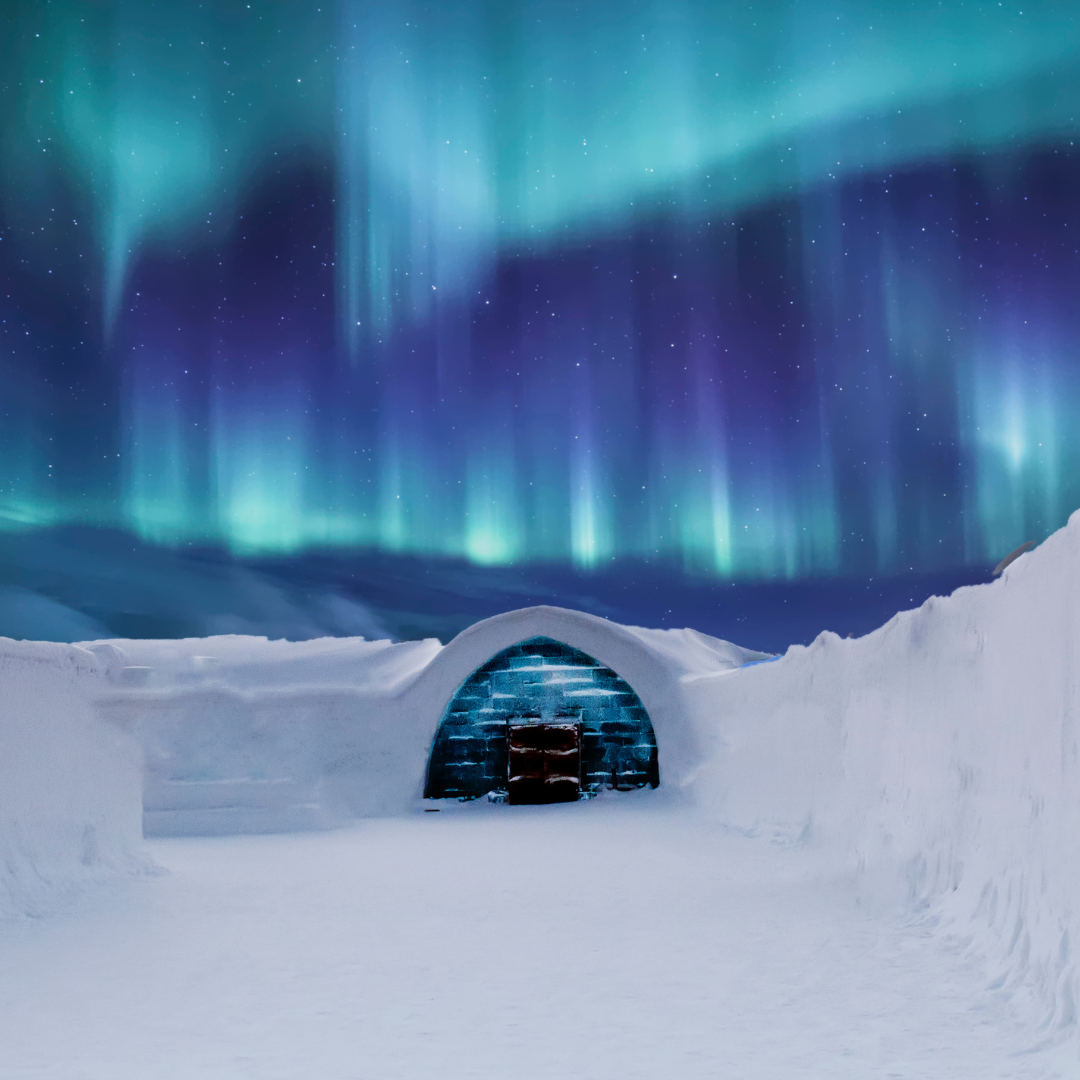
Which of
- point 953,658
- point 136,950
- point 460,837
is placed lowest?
point 460,837

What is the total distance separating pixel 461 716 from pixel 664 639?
352cm

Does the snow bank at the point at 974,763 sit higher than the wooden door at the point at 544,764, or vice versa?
the snow bank at the point at 974,763

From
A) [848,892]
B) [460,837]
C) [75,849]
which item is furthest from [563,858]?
[75,849]

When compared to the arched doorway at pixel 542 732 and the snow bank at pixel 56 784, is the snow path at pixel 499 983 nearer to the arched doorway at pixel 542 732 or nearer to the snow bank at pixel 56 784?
the snow bank at pixel 56 784

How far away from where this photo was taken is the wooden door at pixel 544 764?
14.4m

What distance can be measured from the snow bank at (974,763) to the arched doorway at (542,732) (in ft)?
19.0

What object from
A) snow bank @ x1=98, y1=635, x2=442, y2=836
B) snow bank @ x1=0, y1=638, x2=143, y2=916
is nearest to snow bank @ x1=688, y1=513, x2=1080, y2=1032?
snow bank @ x1=0, y1=638, x2=143, y2=916

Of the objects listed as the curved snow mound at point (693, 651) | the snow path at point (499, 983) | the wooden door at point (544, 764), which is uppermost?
the curved snow mound at point (693, 651)

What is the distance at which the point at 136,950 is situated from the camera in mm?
5156

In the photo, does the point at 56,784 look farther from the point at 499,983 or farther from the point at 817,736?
the point at 817,736

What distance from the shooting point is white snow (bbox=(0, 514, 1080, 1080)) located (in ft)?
11.5

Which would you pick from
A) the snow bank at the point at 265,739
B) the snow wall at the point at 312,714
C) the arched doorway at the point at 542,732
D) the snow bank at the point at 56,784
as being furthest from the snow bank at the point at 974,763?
the snow bank at the point at 265,739

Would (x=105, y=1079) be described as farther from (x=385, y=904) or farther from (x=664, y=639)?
(x=664, y=639)

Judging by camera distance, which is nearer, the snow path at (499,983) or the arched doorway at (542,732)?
the snow path at (499,983)
